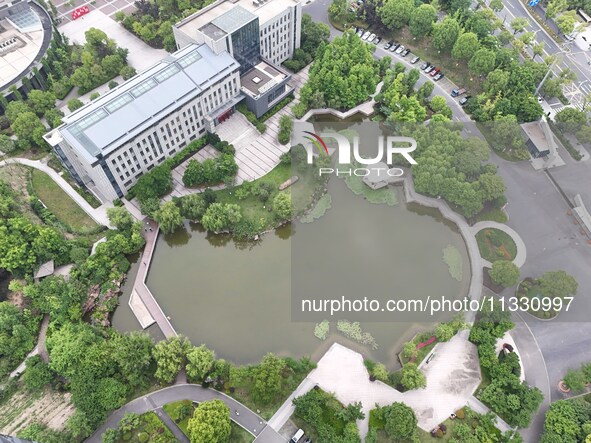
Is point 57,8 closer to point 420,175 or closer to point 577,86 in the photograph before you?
point 420,175

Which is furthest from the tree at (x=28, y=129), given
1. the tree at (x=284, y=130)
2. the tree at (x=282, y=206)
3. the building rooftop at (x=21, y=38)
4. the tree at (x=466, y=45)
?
the tree at (x=466, y=45)

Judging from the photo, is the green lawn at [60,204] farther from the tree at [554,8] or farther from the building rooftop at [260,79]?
the tree at [554,8]

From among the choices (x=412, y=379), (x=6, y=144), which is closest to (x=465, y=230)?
(x=412, y=379)

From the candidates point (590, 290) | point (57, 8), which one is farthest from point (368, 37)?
point (57, 8)

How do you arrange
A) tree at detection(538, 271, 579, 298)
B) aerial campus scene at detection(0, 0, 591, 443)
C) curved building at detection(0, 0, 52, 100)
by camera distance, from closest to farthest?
aerial campus scene at detection(0, 0, 591, 443)
tree at detection(538, 271, 579, 298)
curved building at detection(0, 0, 52, 100)

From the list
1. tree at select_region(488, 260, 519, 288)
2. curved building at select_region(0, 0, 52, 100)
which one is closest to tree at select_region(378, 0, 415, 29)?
tree at select_region(488, 260, 519, 288)

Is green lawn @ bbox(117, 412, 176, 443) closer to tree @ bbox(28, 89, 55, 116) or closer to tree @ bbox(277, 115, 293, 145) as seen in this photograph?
tree @ bbox(277, 115, 293, 145)
